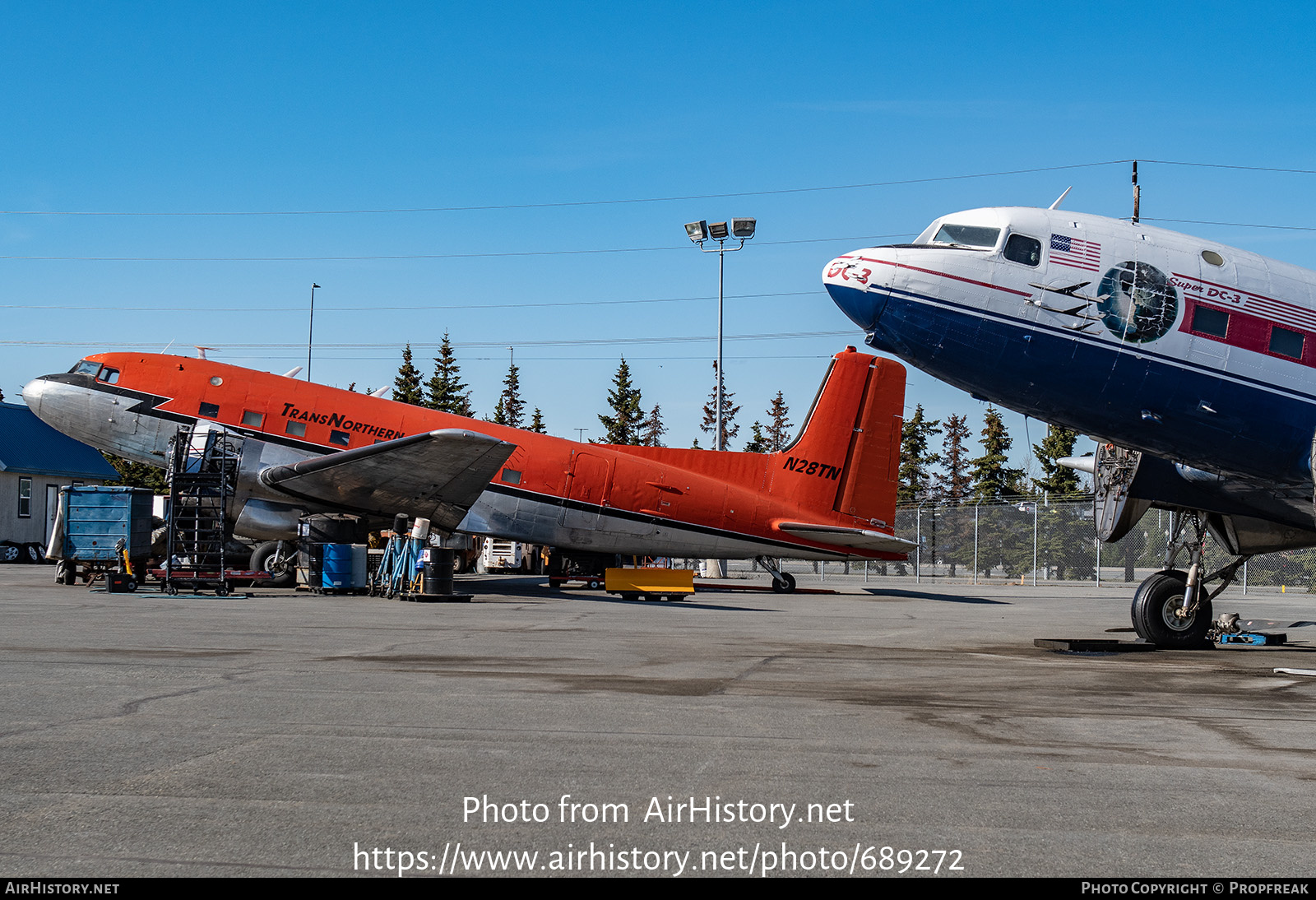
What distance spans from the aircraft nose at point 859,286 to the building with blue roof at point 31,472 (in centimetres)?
4960

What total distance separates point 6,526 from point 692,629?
1917 inches

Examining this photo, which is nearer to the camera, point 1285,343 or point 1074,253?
point 1074,253

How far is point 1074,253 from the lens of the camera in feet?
42.4

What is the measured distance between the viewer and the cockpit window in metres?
13.0

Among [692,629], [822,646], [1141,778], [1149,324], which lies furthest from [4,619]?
[1149,324]

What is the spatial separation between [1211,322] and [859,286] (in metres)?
4.51

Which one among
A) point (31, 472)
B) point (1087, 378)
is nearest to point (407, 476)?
point (1087, 378)

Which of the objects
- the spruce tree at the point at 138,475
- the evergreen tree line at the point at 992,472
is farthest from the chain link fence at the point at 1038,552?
the spruce tree at the point at 138,475

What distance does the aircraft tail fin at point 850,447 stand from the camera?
92.5 ft

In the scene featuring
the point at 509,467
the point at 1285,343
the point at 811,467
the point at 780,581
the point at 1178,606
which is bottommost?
the point at 780,581

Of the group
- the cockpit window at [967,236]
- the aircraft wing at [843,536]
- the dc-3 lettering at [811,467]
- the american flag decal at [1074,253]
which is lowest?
the aircraft wing at [843,536]

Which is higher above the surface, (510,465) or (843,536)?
(510,465)

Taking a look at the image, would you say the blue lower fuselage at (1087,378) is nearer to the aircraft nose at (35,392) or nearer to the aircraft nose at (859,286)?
the aircraft nose at (859,286)

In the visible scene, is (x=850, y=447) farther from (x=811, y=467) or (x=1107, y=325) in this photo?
(x=1107, y=325)
